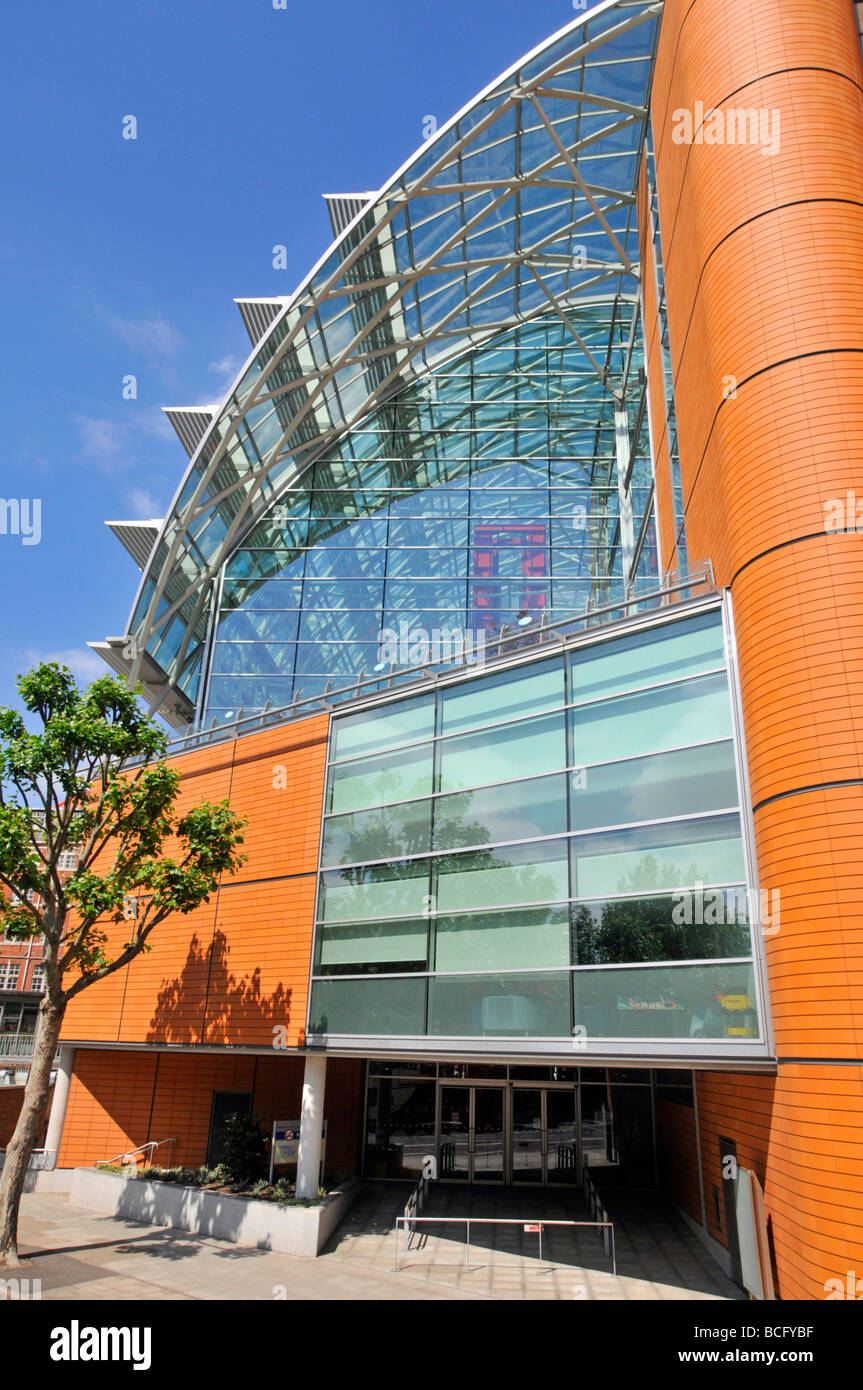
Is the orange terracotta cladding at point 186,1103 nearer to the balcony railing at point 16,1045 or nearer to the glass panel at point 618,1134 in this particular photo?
the glass panel at point 618,1134

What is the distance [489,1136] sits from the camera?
63.3ft

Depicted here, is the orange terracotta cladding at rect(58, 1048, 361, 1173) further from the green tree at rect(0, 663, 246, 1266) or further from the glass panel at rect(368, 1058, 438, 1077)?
the green tree at rect(0, 663, 246, 1266)

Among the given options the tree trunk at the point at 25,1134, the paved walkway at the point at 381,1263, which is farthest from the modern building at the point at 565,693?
the tree trunk at the point at 25,1134

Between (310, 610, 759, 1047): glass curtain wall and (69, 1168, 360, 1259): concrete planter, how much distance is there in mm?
2877

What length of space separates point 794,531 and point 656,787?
11.8 ft

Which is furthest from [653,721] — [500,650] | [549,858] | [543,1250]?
[543,1250]

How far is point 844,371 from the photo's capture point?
34.0 ft

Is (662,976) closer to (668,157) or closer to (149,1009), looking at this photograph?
(149,1009)

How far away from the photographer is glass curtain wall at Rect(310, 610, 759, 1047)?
10.9 metres

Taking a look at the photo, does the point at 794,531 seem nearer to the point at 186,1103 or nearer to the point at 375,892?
the point at 375,892

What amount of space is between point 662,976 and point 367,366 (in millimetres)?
24038

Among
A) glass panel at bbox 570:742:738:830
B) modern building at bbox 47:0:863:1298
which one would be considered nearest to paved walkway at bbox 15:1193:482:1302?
modern building at bbox 47:0:863:1298

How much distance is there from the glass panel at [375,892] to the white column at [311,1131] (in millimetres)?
2552

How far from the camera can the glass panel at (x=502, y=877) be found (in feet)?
41.5
